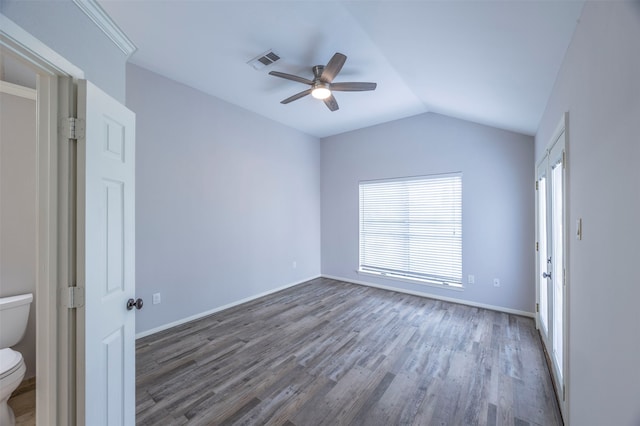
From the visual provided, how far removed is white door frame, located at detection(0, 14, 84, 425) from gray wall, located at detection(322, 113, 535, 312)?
165 inches

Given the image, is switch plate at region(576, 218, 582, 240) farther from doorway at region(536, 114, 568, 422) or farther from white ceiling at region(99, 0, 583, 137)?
white ceiling at region(99, 0, 583, 137)

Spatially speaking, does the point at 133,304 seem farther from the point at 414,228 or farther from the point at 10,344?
the point at 414,228

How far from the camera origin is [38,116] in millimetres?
1175

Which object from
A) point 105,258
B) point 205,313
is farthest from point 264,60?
point 205,313

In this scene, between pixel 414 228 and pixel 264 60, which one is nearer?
pixel 264 60

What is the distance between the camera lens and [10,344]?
1.90 meters

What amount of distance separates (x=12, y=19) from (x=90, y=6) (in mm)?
438

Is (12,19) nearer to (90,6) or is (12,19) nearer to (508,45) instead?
(90,6)

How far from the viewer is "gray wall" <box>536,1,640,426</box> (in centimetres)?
78

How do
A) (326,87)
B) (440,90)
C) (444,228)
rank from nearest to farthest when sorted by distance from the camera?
(326,87) < (440,90) < (444,228)

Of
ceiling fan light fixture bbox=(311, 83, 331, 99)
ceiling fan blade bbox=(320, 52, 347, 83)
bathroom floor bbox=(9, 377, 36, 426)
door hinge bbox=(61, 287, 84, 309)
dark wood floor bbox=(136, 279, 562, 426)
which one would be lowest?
dark wood floor bbox=(136, 279, 562, 426)

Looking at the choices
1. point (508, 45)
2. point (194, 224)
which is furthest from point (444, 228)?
point (194, 224)

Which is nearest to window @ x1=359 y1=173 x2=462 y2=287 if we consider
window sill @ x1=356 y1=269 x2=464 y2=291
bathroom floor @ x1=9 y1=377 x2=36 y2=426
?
window sill @ x1=356 y1=269 x2=464 y2=291

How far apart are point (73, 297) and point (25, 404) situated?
1.54 metres
